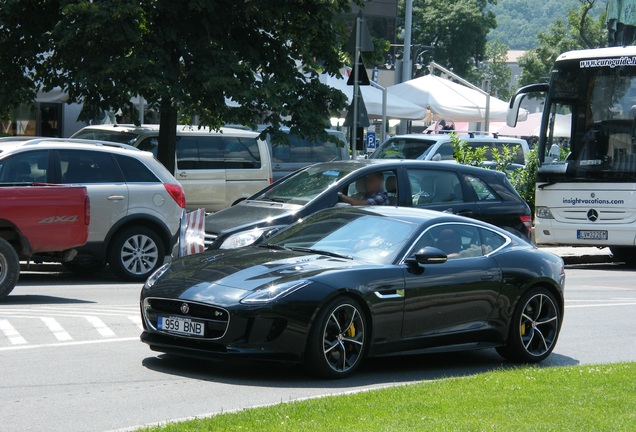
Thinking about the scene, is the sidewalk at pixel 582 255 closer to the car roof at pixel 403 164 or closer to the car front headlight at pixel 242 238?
the car roof at pixel 403 164

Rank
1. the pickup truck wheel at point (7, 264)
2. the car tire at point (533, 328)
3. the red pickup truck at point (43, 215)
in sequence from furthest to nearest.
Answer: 1. the red pickup truck at point (43, 215)
2. the pickup truck wheel at point (7, 264)
3. the car tire at point (533, 328)

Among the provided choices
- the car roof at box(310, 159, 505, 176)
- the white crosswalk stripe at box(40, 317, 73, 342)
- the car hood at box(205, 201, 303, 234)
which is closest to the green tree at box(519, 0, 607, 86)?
the car roof at box(310, 159, 505, 176)

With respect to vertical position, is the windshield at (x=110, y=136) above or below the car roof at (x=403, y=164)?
above

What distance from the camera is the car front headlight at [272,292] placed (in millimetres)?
8500

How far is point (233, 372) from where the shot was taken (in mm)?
9055

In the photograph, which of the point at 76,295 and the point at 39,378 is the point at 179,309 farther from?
the point at 76,295

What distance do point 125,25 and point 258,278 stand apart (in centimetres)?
1049

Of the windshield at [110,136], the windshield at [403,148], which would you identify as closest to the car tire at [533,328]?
the windshield at [110,136]

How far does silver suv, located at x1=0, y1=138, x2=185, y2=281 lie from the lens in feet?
49.2

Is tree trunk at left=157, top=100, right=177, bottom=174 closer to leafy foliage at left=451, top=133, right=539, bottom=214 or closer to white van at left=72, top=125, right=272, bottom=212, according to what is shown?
white van at left=72, top=125, right=272, bottom=212

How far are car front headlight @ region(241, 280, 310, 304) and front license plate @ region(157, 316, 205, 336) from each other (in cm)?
41

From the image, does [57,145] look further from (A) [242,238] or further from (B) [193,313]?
(B) [193,313]

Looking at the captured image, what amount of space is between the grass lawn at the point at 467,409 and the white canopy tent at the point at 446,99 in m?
22.7

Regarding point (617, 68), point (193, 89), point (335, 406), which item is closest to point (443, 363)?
point (335, 406)
